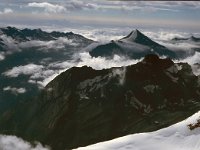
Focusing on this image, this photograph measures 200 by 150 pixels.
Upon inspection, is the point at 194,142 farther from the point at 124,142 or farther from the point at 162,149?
the point at 124,142

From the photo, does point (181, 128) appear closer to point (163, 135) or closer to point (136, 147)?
point (163, 135)

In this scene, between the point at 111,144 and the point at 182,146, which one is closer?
the point at 182,146

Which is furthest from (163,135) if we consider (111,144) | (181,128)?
(111,144)

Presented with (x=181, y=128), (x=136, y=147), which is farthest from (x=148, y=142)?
(x=181, y=128)

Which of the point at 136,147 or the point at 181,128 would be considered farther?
the point at 181,128

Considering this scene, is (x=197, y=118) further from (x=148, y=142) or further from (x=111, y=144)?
(x=111, y=144)
